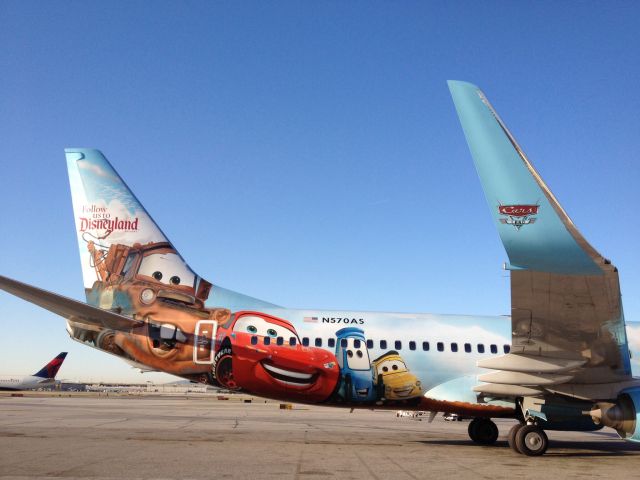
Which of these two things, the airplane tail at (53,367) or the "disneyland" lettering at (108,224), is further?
the airplane tail at (53,367)

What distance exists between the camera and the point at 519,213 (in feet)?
28.4

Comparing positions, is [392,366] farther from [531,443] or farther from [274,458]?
[274,458]

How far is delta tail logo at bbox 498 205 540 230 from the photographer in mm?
8641

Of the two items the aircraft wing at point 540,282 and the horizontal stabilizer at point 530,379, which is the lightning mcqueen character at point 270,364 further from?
the horizontal stabilizer at point 530,379

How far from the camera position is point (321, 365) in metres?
14.3

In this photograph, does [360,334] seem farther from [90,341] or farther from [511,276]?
[90,341]

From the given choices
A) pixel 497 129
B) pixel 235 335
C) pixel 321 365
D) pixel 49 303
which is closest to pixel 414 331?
pixel 321 365

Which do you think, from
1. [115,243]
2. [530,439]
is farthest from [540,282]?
[115,243]

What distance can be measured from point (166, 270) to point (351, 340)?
17.7 ft

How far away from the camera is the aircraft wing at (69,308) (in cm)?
1189

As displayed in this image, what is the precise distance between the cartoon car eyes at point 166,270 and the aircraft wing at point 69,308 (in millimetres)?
1516

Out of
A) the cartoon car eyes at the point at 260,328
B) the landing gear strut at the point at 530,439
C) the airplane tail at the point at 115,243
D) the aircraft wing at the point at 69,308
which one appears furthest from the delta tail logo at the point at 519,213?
the aircraft wing at the point at 69,308

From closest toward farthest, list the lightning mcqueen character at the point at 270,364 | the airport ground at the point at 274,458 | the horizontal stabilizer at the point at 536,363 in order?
the airport ground at the point at 274,458, the horizontal stabilizer at the point at 536,363, the lightning mcqueen character at the point at 270,364

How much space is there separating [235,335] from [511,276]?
7.17 metres
